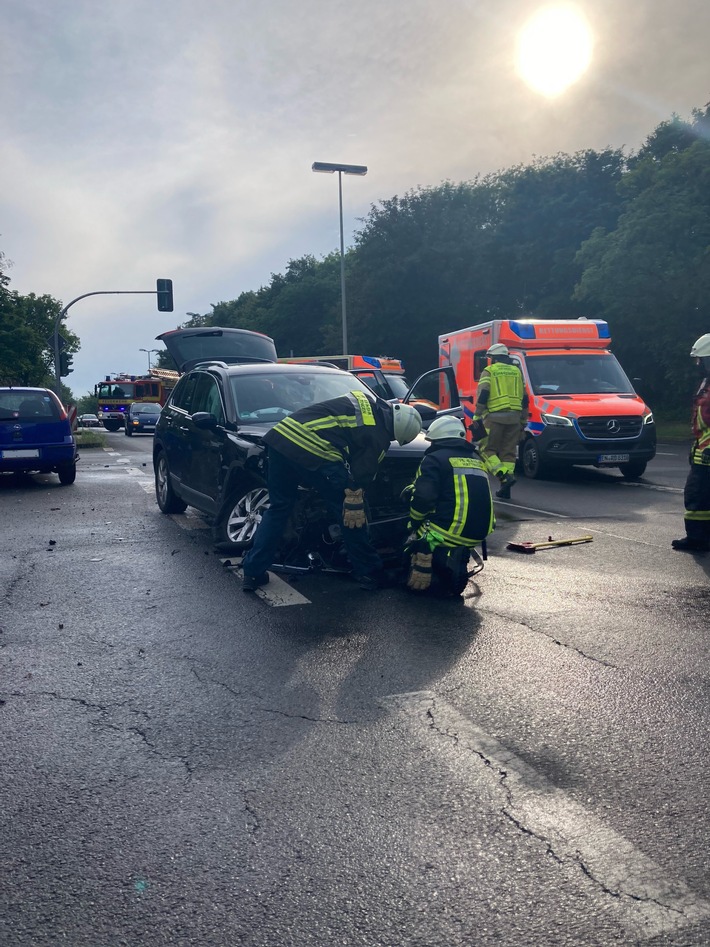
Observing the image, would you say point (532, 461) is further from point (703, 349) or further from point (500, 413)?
point (703, 349)

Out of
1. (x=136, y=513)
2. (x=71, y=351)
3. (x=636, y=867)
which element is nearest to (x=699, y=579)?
(x=636, y=867)

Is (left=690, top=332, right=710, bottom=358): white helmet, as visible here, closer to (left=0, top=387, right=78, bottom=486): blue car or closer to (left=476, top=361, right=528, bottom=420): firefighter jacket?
(left=476, top=361, right=528, bottom=420): firefighter jacket

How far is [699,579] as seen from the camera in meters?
7.23

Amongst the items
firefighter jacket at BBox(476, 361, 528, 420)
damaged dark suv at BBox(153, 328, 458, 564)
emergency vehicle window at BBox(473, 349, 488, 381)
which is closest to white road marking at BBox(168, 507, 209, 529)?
damaged dark suv at BBox(153, 328, 458, 564)

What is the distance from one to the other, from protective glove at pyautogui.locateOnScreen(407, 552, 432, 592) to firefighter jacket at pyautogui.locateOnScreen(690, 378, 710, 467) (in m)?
3.33

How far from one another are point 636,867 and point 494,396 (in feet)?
34.2

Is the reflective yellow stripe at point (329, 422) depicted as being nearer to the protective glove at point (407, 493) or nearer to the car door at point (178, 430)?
the protective glove at point (407, 493)

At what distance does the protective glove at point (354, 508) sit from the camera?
6527 millimetres

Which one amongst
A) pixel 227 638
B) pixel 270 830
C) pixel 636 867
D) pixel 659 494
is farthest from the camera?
pixel 659 494

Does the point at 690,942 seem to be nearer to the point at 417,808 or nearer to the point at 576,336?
the point at 417,808

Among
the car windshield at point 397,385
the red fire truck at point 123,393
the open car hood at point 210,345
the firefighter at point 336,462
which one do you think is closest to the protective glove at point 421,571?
the firefighter at point 336,462

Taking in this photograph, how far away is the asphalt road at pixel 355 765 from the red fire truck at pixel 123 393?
4860cm

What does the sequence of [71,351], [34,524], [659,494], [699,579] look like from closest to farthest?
[699,579], [34,524], [659,494], [71,351]

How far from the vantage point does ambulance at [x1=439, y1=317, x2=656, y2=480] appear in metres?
14.4
